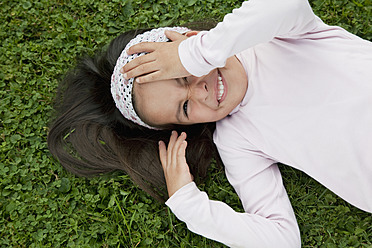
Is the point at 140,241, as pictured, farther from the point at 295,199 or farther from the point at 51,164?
the point at 295,199

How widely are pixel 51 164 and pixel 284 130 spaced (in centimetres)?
156

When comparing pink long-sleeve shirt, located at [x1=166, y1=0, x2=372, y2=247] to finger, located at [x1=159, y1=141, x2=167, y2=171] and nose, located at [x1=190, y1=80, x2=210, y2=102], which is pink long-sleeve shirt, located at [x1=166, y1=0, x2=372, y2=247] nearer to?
nose, located at [x1=190, y1=80, x2=210, y2=102]

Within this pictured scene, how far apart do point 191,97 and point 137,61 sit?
34 cm

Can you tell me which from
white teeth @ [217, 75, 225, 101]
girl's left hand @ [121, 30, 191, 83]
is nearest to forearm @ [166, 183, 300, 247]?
white teeth @ [217, 75, 225, 101]

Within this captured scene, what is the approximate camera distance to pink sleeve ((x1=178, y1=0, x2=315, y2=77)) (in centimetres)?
203

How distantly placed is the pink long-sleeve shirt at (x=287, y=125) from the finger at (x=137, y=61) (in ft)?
0.62

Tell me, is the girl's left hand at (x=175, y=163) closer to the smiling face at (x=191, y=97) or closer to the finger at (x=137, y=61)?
the smiling face at (x=191, y=97)

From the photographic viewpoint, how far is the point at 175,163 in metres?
2.55

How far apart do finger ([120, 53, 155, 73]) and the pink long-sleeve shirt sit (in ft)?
0.62

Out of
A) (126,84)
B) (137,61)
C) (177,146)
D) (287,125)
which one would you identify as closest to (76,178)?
(177,146)

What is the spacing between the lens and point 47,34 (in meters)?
3.19

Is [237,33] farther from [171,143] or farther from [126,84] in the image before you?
[171,143]

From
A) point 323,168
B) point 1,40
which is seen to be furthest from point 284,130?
point 1,40

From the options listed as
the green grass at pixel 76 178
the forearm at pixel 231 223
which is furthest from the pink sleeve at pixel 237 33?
the green grass at pixel 76 178
